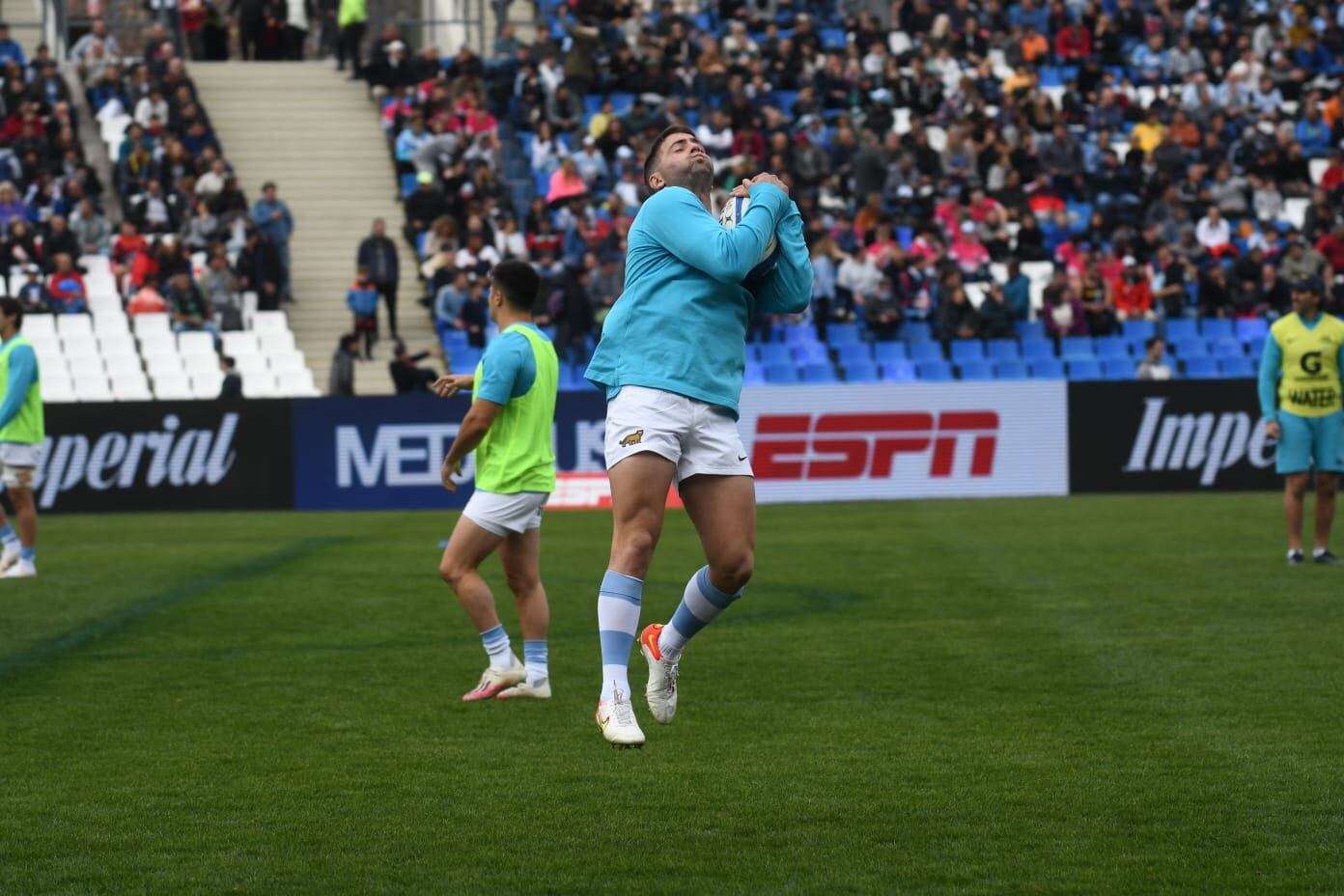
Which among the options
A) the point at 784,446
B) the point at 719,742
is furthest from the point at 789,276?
the point at 784,446

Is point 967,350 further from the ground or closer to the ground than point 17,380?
closer to the ground

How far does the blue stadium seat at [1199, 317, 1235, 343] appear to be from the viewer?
2630cm

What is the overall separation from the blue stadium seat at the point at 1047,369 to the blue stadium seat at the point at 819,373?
9.00 ft

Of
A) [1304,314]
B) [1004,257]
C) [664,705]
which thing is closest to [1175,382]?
[1004,257]

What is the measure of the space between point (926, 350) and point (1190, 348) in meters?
3.72

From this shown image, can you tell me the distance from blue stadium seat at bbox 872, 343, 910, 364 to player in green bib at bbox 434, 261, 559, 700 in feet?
53.8

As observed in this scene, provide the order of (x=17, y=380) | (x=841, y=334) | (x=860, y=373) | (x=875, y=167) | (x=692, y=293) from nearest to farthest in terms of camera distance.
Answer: (x=692, y=293) → (x=17, y=380) → (x=860, y=373) → (x=841, y=334) → (x=875, y=167)

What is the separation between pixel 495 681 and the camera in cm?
904

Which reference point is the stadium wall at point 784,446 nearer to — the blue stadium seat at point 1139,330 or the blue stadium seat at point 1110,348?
the blue stadium seat at point 1110,348

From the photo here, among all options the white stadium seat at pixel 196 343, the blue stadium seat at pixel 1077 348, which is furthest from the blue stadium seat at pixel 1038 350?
the white stadium seat at pixel 196 343

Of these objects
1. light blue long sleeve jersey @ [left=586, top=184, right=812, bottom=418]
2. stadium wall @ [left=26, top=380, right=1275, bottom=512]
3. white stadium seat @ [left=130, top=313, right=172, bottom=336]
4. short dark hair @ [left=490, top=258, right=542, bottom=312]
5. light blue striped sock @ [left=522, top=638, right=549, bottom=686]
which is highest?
light blue long sleeve jersey @ [left=586, top=184, right=812, bottom=418]

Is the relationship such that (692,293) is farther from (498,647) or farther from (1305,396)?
(1305,396)

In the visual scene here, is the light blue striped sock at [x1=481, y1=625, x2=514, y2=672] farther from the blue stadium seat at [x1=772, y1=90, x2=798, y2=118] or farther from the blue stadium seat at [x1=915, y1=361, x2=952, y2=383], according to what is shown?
the blue stadium seat at [x1=772, y1=90, x2=798, y2=118]

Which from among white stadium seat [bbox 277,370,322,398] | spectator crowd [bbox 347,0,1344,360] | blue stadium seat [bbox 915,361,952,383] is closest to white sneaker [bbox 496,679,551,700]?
spectator crowd [bbox 347,0,1344,360]
